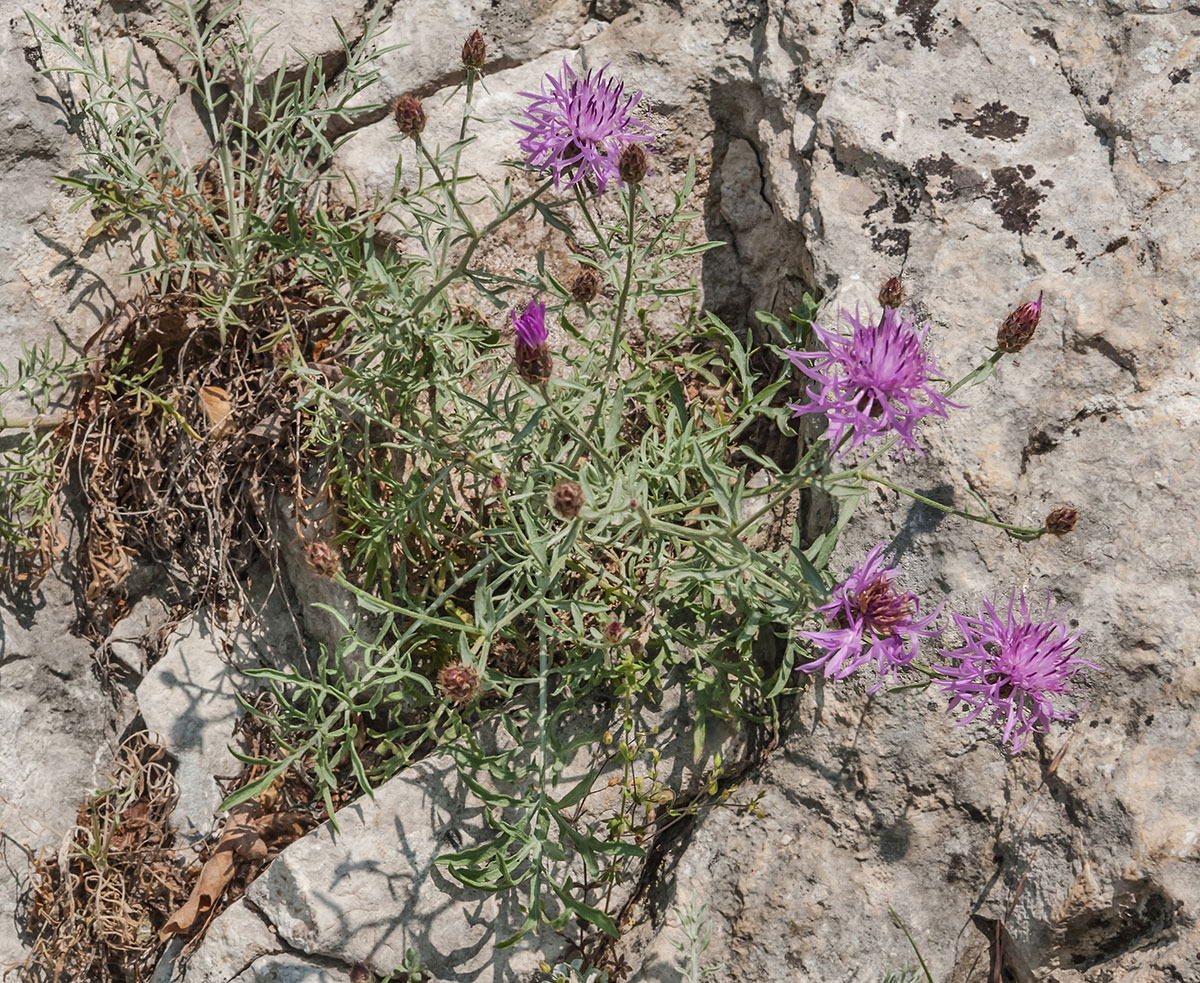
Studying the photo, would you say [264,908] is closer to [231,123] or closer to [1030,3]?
[231,123]

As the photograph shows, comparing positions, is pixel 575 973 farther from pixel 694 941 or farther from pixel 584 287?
pixel 584 287

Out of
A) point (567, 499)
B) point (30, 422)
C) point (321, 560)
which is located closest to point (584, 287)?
point (567, 499)

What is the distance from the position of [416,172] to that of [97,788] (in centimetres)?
231

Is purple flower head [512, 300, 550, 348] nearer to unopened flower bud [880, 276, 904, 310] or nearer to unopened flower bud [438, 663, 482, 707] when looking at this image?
unopened flower bud [438, 663, 482, 707]

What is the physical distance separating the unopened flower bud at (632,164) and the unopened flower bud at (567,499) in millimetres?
840

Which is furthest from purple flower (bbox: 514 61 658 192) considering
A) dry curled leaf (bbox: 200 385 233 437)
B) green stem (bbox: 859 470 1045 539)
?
dry curled leaf (bbox: 200 385 233 437)

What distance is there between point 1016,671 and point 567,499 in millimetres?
1178

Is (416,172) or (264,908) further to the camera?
(416,172)

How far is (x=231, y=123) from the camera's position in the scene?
3312mm

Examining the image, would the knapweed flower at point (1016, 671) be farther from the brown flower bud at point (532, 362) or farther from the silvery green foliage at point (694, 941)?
the brown flower bud at point (532, 362)

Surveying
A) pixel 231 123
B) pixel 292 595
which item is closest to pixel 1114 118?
pixel 231 123

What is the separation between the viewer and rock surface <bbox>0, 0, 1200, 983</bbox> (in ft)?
8.72

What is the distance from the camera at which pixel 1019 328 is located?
250 cm

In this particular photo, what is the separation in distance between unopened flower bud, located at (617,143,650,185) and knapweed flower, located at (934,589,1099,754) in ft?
4.39
